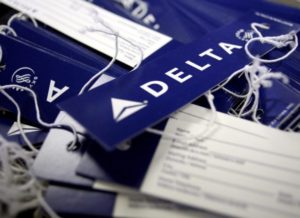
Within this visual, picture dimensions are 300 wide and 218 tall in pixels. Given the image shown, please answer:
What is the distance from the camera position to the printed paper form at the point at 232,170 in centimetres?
46

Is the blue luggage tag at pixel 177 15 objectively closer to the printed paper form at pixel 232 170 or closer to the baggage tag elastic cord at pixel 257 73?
the baggage tag elastic cord at pixel 257 73

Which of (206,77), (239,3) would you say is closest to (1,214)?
(206,77)

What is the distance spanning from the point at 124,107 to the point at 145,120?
39mm

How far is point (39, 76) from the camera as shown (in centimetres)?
62

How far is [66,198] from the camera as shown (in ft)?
1.59

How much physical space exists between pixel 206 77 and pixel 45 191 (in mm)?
317

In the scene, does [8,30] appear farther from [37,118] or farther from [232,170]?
[232,170]

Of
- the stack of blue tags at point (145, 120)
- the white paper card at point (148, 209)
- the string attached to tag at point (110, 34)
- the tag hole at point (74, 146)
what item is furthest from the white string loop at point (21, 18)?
the white paper card at point (148, 209)

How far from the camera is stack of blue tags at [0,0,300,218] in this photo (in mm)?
474

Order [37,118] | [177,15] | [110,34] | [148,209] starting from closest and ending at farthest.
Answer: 1. [148,209]
2. [37,118]
3. [110,34]
4. [177,15]

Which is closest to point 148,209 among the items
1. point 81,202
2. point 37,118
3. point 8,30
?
point 81,202

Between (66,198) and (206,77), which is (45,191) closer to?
(66,198)

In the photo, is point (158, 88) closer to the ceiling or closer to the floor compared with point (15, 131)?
closer to the ceiling

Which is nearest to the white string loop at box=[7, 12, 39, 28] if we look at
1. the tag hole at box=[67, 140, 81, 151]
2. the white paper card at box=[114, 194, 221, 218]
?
the tag hole at box=[67, 140, 81, 151]
